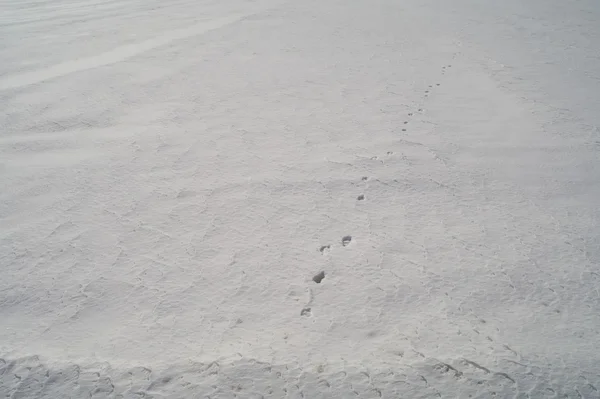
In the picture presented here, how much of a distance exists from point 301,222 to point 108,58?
3.06 meters

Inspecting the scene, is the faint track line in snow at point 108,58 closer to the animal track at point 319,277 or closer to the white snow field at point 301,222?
the white snow field at point 301,222

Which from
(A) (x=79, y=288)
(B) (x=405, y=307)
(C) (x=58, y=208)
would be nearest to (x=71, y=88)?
(C) (x=58, y=208)

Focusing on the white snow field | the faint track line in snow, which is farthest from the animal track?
the faint track line in snow

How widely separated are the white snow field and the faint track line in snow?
33 mm

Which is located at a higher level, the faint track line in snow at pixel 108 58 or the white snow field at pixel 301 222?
the faint track line in snow at pixel 108 58

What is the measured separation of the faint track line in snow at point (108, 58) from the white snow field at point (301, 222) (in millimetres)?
33

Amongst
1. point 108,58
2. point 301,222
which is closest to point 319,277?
point 301,222

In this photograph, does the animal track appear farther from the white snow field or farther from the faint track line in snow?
the faint track line in snow

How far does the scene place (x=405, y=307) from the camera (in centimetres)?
171

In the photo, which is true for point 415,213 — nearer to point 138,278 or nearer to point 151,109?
point 138,278

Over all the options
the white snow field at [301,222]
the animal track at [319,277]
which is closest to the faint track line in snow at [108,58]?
the white snow field at [301,222]

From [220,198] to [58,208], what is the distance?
799 mm

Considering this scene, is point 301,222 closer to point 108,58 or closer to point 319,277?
point 319,277

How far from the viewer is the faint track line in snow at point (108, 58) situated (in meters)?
3.88
